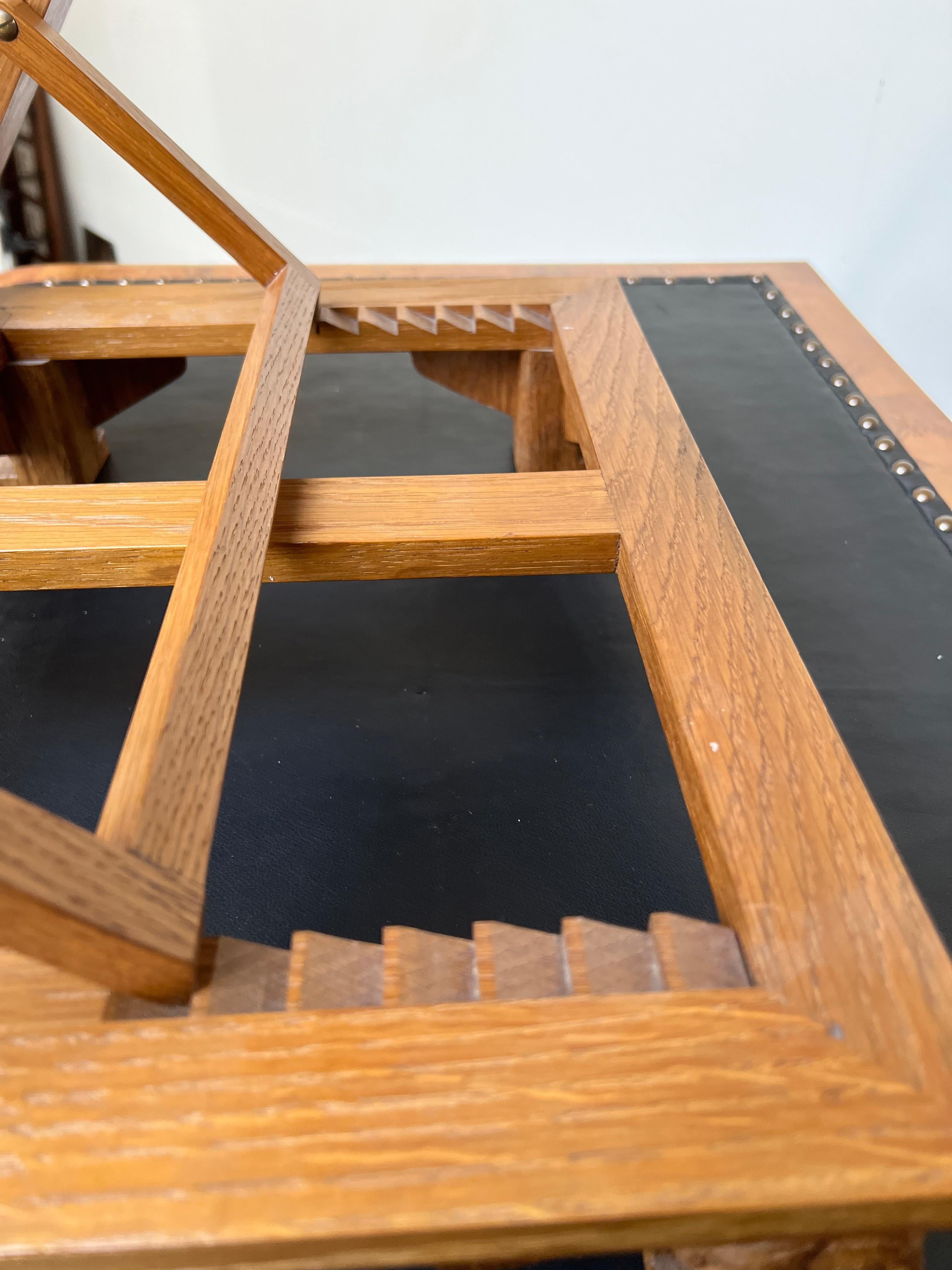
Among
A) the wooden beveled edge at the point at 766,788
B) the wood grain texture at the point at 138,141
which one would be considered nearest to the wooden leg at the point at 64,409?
the wood grain texture at the point at 138,141

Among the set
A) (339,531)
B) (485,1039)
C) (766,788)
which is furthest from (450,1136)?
(339,531)

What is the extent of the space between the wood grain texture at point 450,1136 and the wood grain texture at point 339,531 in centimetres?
43

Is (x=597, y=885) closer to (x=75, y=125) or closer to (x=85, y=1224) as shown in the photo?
(x=85, y=1224)

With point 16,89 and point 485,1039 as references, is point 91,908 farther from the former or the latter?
point 16,89

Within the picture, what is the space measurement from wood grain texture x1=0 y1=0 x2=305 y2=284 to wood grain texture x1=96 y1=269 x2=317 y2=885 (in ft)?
0.95

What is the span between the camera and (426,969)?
49cm

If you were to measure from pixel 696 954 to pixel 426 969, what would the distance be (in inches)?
5.9

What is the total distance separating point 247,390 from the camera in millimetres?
875

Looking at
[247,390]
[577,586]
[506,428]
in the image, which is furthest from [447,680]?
[506,428]

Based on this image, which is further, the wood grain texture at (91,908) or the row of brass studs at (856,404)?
the row of brass studs at (856,404)

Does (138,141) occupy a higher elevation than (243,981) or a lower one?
higher

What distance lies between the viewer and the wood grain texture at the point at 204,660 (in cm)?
50

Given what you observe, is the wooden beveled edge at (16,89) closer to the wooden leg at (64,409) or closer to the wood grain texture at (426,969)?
the wooden leg at (64,409)

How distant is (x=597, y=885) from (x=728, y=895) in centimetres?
27
